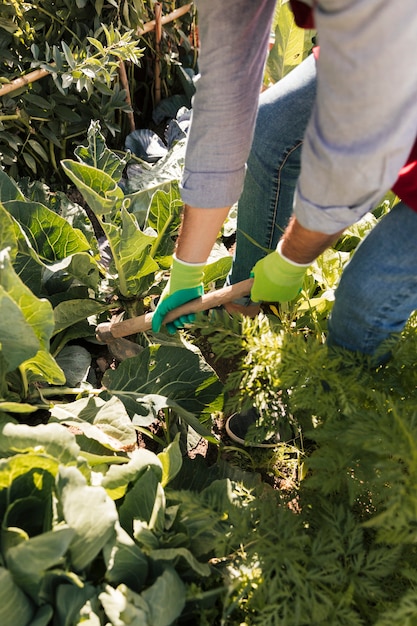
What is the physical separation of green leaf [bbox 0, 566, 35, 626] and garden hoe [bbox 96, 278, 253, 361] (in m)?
0.76

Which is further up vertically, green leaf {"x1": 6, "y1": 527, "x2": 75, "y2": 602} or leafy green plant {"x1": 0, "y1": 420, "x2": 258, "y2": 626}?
green leaf {"x1": 6, "y1": 527, "x2": 75, "y2": 602}

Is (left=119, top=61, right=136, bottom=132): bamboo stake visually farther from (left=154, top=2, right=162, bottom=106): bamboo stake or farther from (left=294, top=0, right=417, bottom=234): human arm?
(left=294, top=0, right=417, bottom=234): human arm

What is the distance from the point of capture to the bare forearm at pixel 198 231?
1.28 meters

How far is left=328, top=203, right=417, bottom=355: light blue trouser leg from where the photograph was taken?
1.13m

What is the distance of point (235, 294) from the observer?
1.51 m

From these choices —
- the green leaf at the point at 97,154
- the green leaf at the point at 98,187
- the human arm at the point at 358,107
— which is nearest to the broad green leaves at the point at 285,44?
the green leaf at the point at 97,154

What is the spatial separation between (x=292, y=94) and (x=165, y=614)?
125 centimetres

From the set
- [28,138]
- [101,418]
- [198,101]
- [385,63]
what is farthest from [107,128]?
[385,63]

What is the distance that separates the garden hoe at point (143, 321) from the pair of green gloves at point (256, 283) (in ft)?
0.07

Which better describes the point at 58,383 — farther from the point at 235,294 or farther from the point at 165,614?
the point at 165,614

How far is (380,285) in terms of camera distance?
1.17m

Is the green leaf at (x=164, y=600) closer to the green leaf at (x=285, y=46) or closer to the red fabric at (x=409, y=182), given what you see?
the red fabric at (x=409, y=182)

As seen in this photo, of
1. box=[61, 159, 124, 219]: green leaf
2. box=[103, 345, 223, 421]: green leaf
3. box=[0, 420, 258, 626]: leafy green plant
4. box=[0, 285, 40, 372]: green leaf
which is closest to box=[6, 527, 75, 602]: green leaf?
box=[0, 420, 258, 626]: leafy green plant

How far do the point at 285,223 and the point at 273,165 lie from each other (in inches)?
8.6
